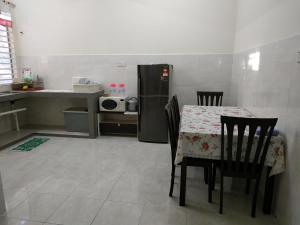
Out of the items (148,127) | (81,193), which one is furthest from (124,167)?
(148,127)

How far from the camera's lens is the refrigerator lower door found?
3506mm

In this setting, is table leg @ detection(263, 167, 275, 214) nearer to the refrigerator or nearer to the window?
the refrigerator

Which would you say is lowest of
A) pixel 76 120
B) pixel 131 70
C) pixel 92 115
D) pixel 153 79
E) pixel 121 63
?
pixel 76 120

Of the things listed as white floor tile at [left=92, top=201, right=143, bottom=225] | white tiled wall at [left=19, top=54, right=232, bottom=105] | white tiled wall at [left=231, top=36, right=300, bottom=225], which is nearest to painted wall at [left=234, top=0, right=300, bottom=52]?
white tiled wall at [left=231, top=36, right=300, bottom=225]

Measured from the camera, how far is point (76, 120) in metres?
3.92

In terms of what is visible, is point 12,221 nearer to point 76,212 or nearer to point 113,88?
point 76,212

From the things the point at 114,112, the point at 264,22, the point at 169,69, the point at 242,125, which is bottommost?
the point at 114,112

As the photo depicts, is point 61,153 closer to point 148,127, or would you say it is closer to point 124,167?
point 124,167

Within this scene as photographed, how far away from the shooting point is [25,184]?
7.52 ft

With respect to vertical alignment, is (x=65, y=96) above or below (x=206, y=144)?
above

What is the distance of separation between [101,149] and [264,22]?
2.78 m

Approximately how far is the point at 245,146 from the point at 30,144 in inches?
132

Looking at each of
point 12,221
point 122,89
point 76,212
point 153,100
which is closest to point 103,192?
point 76,212

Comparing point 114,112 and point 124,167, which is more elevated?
point 114,112
